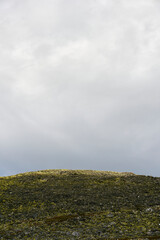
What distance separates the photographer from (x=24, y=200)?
37594 mm

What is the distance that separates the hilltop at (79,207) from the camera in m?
26.4

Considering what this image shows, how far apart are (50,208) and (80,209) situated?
4.00 metres

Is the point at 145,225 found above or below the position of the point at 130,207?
below

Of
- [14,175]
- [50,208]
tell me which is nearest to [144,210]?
[50,208]

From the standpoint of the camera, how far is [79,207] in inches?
1313

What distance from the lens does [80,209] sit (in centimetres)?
3269

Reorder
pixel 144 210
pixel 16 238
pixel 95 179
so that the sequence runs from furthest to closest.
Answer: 1. pixel 95 179
2. pixel 144 210
3. pixel 16 238

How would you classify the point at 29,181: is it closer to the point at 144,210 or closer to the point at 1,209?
the point at 1,209

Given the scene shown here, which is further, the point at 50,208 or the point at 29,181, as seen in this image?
the point at 29,181

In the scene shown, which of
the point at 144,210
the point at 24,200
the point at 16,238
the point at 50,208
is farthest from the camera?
the point at 24,200

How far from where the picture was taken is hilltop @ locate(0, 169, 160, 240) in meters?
26.4

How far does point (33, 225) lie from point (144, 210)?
1308cm

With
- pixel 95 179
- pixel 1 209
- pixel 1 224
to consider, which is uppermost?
pixel 95 179

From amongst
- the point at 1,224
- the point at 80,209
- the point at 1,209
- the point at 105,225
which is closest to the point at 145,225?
the point at 105,225
